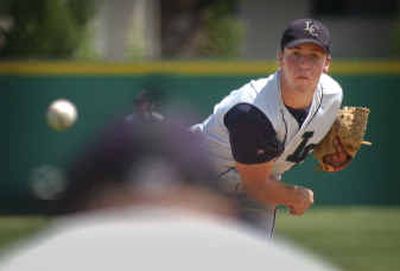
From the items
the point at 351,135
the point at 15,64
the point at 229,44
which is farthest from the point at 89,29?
the point at 351,135

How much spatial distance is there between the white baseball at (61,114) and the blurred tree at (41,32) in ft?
10.9

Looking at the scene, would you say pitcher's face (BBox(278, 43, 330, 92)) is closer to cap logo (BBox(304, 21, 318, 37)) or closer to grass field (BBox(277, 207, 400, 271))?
cap logo (BBox(304, 21, 318, 37))

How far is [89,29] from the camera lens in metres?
16.4

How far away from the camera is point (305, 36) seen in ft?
12.8

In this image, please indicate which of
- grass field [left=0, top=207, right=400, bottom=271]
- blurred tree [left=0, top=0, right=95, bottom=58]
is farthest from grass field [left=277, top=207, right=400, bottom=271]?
blurred tree [left=0, top=0, right=95, bottom=58]

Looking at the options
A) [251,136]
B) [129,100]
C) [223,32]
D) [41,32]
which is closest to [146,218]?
[251,136]

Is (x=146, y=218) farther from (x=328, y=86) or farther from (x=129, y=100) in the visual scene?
(x=129, y=100)

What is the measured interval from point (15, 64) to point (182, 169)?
35.0 ft

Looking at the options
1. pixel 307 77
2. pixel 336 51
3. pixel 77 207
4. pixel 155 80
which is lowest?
pixel 336 51

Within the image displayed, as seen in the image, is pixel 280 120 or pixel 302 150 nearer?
pixel 280 120

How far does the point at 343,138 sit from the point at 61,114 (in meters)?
8.11

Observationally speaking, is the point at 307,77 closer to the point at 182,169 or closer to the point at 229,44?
the point at 182,169

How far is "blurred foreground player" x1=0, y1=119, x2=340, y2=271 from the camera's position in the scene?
1.45m

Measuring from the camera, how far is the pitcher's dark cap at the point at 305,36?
3898 mm
